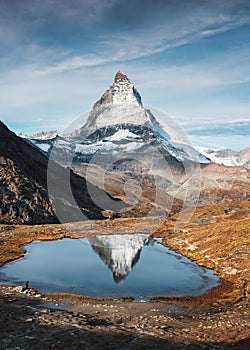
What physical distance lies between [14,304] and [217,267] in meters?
33.6

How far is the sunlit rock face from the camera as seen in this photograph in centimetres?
5669

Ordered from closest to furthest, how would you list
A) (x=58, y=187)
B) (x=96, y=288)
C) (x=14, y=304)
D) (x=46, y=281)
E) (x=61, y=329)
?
(x=61, y=329), (x=14, y=304), (x=96, y=288), (x=46, y=281), (x=58, y=187)

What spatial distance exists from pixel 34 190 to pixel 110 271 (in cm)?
8587

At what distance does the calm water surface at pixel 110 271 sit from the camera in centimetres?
4491

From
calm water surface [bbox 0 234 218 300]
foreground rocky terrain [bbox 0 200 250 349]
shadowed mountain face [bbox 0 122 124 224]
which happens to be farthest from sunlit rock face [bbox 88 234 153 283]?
shadowed mountain face [bbox 0 122 124 224]

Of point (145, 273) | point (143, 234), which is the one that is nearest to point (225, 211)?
point (143, 234)

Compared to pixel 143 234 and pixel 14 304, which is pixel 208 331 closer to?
pixel 14 304

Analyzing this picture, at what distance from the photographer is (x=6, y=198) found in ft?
397

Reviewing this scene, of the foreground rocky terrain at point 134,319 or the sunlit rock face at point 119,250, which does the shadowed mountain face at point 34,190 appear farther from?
the foreground rocky terrain at point 134,319

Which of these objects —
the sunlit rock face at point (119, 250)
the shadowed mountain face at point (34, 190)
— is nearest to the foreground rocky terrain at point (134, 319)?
the sunlit rock face at point (119, 250)

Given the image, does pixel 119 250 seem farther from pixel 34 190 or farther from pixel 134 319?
pixel 34 190

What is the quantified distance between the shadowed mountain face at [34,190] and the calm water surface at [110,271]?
44.1m

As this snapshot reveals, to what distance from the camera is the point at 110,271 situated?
179ft

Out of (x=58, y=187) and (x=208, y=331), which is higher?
(x=58, y=187)
